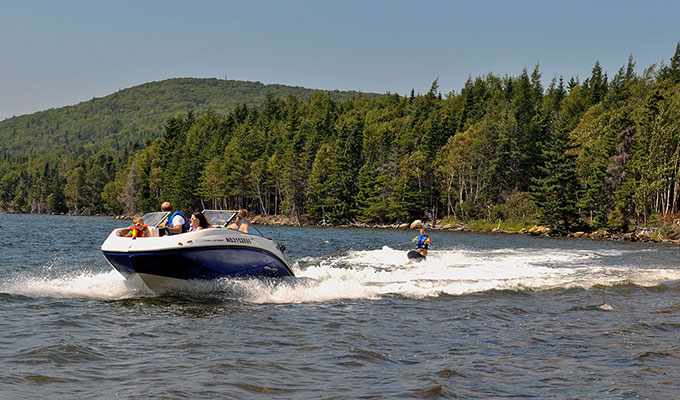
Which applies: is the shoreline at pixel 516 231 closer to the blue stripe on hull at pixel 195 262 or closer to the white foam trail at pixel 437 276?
the white foam trail at pixel 437 276

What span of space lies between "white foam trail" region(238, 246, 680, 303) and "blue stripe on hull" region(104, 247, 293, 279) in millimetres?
629

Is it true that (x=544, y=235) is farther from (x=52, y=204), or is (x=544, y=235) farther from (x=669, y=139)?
(x=52, y=204)

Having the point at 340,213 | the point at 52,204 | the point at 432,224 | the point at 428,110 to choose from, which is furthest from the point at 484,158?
the point at 52,204

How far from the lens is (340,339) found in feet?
32.6

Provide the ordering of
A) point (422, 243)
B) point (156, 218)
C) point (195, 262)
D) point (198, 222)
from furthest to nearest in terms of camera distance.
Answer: point (422, 243) < point (156, 218) < point (198, 222) < point (195, 262)

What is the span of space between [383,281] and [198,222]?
20.9ft

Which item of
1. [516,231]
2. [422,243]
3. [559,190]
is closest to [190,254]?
[422,243]

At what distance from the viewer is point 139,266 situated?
13.2 metres

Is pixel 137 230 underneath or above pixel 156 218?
underneath

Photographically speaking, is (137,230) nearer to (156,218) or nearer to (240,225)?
(156,218)

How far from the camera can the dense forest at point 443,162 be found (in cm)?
6191

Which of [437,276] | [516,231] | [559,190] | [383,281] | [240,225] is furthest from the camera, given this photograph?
[516,231]

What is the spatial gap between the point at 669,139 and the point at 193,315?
190ft

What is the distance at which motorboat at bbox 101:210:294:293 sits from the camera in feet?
42.7
